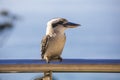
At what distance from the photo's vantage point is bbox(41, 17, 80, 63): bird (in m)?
1.43

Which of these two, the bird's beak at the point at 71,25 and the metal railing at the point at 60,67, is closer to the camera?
the metal railing at the point at 60,67

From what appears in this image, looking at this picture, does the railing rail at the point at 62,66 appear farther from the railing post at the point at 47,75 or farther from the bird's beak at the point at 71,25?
the bird's beak at the point at 71,25

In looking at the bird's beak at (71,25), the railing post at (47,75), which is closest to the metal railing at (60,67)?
the railing post at (47,75)

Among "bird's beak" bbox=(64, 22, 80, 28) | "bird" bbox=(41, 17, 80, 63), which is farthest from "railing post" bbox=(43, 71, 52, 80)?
"bird" bbox=(41, 17, 80, 63)

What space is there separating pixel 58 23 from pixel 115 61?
2.30 ft

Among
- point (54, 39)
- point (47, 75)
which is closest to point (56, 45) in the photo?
point (54, 39)

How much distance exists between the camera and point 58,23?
4.85 feet

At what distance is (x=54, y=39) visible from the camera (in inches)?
57.3

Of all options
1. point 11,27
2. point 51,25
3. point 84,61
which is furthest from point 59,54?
point 11,27

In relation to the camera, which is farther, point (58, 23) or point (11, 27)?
point (11, 27)

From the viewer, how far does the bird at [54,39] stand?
4.70 ft

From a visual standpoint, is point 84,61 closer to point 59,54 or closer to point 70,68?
point 70,68

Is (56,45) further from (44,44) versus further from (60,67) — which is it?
(60,67)

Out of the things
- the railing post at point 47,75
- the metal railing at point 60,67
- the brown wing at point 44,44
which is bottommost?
the brown wing at point 44,44
